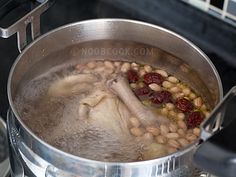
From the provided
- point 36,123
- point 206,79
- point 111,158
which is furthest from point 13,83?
point 206,79

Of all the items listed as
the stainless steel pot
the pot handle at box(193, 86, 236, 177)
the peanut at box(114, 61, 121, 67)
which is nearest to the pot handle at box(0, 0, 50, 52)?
the stainless steel pot

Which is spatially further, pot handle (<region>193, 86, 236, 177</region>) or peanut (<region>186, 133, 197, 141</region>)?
peanut (<region>186, 133, 197, 141</region>)

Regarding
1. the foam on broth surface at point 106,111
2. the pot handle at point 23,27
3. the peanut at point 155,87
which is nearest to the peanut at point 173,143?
the foam on broth surface at point 106,111

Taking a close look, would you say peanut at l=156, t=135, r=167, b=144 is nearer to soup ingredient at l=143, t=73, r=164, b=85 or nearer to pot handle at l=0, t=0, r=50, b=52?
soup ingredient at l=143, t=73, r=164, b=85

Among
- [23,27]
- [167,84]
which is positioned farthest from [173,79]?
[23,27]

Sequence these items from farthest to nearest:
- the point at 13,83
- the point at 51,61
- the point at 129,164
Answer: the point at 51,61
the point at 13,83
the point at 129,164

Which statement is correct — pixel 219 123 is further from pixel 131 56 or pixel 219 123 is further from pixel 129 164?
Result: pixel 131 56

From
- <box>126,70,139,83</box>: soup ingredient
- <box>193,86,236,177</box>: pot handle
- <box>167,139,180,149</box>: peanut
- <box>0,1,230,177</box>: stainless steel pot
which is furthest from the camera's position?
<box>126,70,139,83</box>: soup ingredient

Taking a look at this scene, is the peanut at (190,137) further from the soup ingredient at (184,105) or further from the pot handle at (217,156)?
the pot handle at (217,156)
